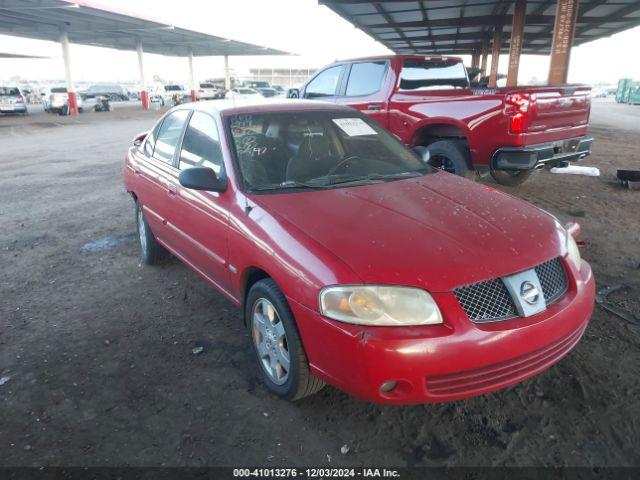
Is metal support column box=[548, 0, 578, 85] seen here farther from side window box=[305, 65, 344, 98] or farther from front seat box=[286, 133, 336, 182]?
front seat box=[286, 133, 336, 182]

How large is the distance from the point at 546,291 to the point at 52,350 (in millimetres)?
3096

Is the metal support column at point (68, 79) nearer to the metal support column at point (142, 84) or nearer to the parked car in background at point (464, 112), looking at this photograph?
the metal support column at point (142, 84)

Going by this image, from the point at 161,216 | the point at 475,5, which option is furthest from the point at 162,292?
the point at 475,5

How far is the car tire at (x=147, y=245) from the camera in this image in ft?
14.7

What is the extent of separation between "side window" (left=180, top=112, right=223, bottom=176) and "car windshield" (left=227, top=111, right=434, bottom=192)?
16 cm

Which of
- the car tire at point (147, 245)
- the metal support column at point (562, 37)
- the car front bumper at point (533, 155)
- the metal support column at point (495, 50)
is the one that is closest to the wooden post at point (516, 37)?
the metal support column at point (495, 50)

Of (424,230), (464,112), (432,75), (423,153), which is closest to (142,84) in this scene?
(432,75)

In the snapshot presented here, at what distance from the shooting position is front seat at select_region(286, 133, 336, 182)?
319cm

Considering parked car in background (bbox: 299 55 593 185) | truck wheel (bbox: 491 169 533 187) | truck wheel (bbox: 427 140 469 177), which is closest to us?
parked car in background (bbox: 299 55 593 185)

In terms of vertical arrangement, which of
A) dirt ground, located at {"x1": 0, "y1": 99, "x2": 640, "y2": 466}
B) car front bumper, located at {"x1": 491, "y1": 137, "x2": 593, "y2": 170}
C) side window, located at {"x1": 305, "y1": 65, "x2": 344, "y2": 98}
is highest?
side window, located at {"x1": 305, "y1": 65, "x2": 344, "y2": 98}

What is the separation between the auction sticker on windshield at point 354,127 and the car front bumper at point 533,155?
2.73 metres

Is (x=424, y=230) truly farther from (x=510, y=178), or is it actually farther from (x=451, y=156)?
(x=510, y=178)

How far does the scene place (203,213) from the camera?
10.5 ft

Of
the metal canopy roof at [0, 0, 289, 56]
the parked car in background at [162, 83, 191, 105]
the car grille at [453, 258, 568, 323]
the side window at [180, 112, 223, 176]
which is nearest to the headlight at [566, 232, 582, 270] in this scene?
the car grille at [453, 258, 568, 323]
